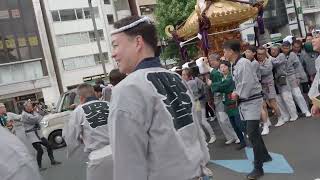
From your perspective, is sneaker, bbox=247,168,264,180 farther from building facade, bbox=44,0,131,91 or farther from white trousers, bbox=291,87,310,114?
building facade, bbox=44,0,131,91

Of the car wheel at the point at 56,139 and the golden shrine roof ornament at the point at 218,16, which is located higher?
the golden shrine roof ornament at the point at 218,16

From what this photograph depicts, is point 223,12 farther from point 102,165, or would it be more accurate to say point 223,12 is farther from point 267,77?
point 102,165

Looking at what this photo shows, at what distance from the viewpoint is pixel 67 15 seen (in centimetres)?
4888

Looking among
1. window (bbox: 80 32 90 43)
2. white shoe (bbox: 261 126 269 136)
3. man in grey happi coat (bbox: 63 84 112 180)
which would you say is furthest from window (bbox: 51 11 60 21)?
man in grey happi coat (bbox: 63 84 112 180)

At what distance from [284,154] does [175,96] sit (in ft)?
17.7

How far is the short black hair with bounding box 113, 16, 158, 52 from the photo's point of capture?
2.61 metres

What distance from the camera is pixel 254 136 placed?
6.38 meters

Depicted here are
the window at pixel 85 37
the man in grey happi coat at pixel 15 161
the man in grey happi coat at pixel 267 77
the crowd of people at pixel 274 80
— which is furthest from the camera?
the window at pixel 85 37

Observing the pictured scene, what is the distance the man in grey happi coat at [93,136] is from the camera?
16.2 feet

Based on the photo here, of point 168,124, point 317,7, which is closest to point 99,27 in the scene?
point 317,7

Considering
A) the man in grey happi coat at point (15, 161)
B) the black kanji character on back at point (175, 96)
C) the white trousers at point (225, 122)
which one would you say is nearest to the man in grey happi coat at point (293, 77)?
the white trousers at point (225, 122)

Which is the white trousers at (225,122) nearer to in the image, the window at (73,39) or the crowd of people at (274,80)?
the crowd of people at (274,80)

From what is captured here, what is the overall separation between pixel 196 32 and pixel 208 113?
11.1ft

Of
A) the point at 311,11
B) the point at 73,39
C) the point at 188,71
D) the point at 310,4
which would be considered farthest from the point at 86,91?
the point at 310,4
